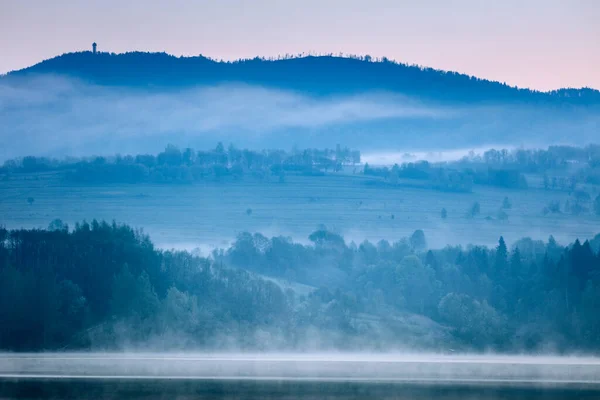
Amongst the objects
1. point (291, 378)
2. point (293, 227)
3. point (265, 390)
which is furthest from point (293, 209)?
point (265, 390)

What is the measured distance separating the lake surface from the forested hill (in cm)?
553

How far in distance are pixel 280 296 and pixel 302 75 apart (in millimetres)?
4601

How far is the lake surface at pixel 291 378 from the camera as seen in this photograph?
8141mm

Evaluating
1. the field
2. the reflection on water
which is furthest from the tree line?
the reflection on water

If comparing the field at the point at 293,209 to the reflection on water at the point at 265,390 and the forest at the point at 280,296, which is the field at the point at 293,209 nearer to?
the forest at the point at 280,296

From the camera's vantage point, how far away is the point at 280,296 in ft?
36.7

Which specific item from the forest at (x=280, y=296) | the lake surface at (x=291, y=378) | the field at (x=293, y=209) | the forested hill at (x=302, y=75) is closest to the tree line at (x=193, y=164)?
the field at (x=293, y=209)

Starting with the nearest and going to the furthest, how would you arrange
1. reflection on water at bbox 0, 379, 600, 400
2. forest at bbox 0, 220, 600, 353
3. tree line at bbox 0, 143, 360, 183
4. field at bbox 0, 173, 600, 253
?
reflection on water at bbox 0, 379, 600, 400, forest at bbox 0, 220, 600, 353, field at bbox 0, 173, 600, 253, tree line at bbox 0, 143, 360, 183

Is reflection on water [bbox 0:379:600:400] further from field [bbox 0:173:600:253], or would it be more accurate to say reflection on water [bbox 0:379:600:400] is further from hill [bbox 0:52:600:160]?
hill [bbox 0:52:600:160]

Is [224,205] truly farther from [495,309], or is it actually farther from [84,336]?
[495,309]

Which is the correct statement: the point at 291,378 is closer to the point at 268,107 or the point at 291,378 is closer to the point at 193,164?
the point at 193,164

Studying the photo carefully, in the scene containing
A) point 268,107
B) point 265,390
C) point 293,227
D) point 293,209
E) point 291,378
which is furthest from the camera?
point 268,107

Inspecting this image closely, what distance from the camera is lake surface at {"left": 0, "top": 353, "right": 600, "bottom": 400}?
26.7ft

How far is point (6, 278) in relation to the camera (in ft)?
36.4
